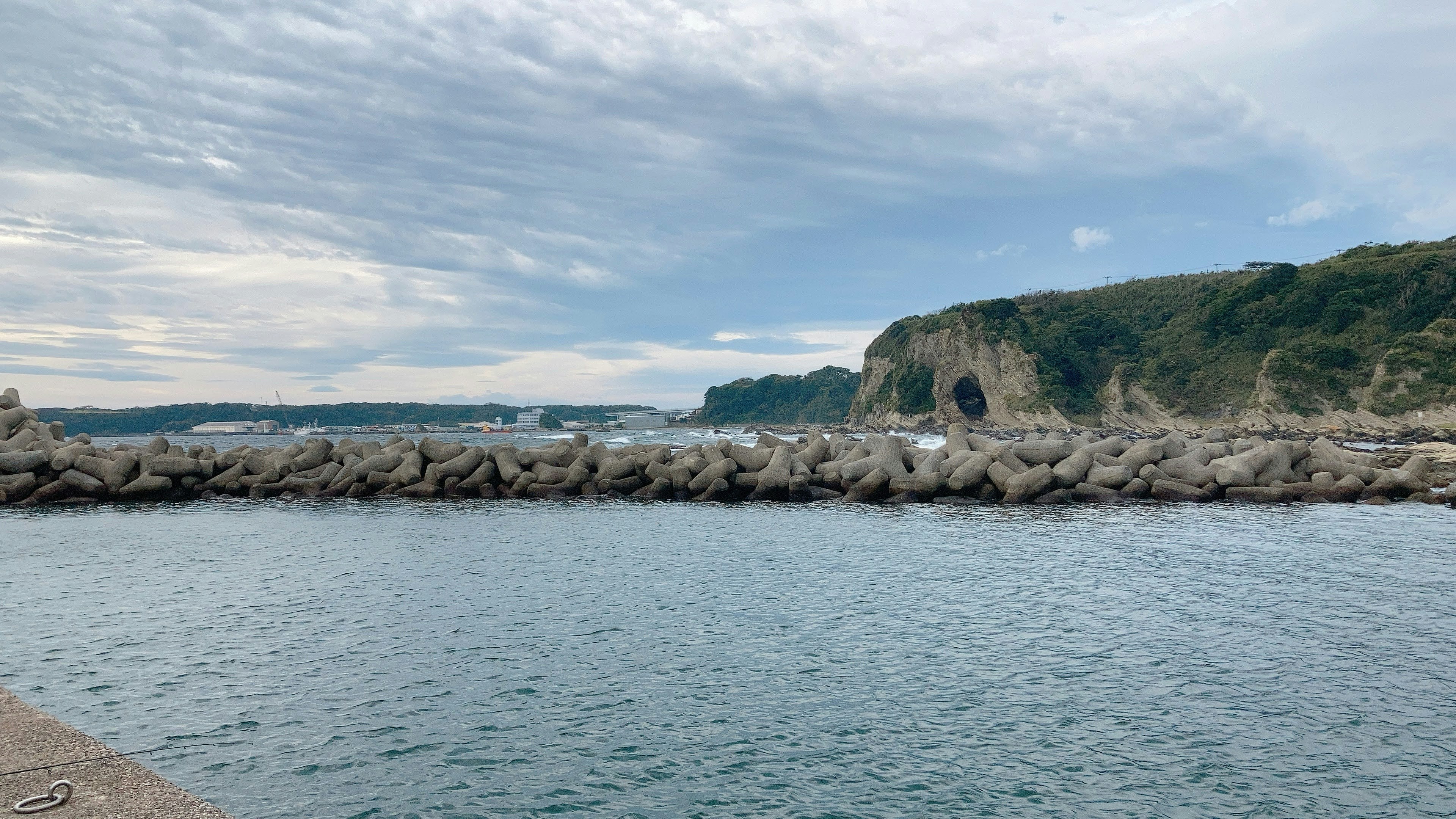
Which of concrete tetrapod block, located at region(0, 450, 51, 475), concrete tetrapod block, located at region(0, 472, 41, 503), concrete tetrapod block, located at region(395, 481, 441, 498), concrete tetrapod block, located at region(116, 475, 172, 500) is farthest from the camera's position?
concrete tetrapod block, located at region(0, 450, 51, 475)

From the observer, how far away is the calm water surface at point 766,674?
224 inches

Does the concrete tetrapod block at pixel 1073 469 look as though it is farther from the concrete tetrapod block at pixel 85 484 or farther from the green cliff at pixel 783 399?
the green cliff at pixel 783 399

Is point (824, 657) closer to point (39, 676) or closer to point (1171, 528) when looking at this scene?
point (39, 676)

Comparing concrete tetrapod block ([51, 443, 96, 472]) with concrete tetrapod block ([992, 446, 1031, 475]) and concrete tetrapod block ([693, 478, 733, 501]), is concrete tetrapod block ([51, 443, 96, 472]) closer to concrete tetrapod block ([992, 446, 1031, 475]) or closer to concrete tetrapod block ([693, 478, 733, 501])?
concrete tetrapod block ([693, 478, 733, 501])

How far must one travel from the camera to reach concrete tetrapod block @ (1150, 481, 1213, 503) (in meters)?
22.6

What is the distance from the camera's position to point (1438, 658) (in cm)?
842

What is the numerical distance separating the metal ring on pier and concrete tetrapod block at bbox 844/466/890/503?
1970 centimetres

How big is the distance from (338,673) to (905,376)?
110 metres

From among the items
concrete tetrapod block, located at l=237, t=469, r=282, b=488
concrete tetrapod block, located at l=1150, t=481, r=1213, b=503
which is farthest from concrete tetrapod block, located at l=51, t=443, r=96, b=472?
concrete tetrapod block, located at l=1150, t=481, r=1213, b=503

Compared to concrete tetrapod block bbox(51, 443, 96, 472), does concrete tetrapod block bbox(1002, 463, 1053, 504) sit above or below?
below

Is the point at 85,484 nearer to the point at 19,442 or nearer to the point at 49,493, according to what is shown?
the point at 49,493

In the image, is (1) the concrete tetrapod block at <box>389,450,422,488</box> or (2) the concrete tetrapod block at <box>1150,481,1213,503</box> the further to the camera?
(1) the concrete tetrapod block at <box>389,450,422,488</box>

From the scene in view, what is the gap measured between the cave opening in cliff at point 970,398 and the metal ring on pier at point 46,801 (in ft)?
343

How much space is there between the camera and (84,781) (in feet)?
14.4
